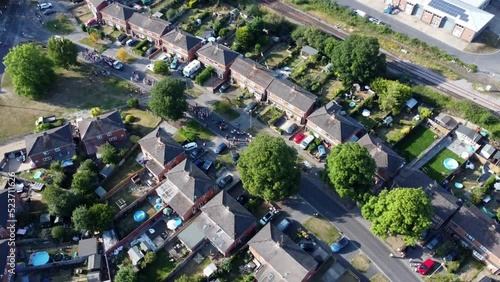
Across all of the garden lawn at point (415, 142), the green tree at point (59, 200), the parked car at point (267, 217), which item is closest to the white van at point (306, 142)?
the parked car at point (267, 217)

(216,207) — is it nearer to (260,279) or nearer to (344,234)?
(260,279)

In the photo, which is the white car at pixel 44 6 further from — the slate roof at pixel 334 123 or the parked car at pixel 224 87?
the slate roof at pixel 334 123

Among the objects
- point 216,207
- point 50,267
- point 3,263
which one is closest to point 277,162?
point 216,207

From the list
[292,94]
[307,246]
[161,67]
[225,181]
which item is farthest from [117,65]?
[307,246]

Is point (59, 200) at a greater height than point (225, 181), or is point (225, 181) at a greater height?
point (225, 181)

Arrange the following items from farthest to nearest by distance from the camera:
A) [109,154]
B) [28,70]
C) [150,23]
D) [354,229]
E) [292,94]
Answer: [150,23]
[28,70]
[292,94]
[109,154]
[354,229]

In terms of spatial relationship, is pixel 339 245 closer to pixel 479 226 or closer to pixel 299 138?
pixel 479 226

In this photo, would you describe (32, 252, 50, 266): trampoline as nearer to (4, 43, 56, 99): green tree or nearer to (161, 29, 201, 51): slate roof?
(4, 43, 56, 99): green tree
